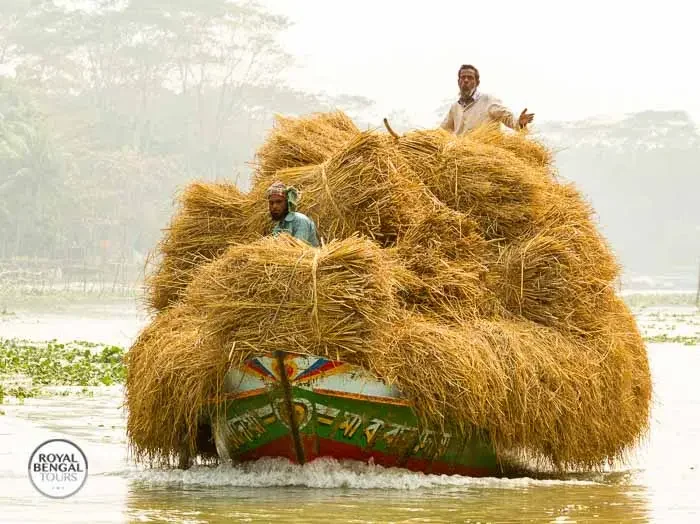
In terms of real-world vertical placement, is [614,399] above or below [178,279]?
below

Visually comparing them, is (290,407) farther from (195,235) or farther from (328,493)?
(195,235)

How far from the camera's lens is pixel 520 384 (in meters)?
9.84

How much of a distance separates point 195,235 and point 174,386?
201 centimetres

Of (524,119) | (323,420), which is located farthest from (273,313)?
(524,119)

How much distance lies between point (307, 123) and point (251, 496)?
3731 mm

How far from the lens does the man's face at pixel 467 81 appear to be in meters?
13.3

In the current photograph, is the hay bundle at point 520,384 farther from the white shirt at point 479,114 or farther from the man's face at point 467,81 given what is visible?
the man's face at point 467,81

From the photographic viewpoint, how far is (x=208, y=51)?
7619 centimetres

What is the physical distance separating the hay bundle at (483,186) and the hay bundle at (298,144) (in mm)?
886

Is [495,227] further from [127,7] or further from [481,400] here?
[127,7]

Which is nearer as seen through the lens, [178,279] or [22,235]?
[178,279]

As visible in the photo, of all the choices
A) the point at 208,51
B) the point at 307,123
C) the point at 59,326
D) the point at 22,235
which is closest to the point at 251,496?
the point at 307,123

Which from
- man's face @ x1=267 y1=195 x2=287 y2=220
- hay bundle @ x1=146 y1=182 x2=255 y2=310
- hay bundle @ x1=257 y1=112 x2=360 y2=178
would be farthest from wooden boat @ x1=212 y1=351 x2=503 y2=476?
hay bundle @ x1=257 y1=112 x2=360 y2=178

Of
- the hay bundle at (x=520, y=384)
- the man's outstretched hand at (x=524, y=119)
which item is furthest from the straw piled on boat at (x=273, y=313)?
the man's outstretched hand at (x=524, y=119)
